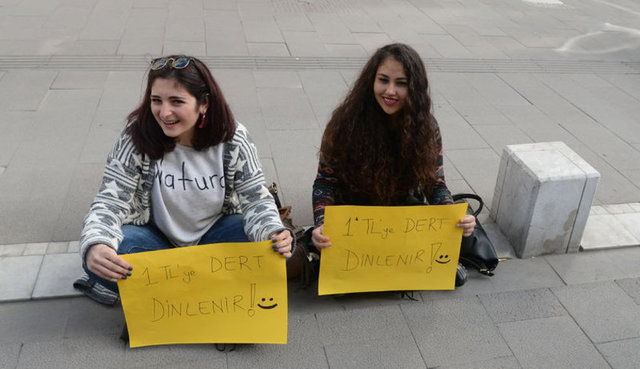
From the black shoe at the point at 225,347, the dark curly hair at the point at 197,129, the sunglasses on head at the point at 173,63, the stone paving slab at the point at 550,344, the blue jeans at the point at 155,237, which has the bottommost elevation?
the stone paving slab at the point at 550,344

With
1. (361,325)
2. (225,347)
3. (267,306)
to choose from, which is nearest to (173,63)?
(267,306)

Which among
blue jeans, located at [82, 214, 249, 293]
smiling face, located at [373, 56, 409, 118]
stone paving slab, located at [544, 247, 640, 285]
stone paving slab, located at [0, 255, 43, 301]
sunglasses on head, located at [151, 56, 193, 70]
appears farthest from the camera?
stone paving slab, located at [544, 247, 640, 285]

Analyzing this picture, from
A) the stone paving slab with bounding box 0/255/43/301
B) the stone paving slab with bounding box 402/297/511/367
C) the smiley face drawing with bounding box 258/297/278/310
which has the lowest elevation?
the stone paving slab with bounding box 402/297/511/367

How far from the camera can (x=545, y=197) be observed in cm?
290

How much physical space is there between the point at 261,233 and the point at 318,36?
4720 mm

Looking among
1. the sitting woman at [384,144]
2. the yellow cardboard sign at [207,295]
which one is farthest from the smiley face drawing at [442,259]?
the yellow cardboard sign at [207,295]

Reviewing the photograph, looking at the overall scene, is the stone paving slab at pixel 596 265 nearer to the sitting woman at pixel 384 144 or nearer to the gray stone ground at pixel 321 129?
the gray stone ground at pixel 321 129

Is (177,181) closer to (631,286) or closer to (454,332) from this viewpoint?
(454,332)

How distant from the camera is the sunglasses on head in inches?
83.4

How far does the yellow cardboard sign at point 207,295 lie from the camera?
7.09 feet

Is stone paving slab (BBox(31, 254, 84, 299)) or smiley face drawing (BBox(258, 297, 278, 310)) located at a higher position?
smiley face drawing (BBox(258, 297, 278, 310))

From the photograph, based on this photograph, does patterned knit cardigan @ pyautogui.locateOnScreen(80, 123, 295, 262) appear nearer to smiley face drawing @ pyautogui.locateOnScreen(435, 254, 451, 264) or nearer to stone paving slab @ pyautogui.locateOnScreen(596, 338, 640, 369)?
smiley face drawing @ pyautogui.locateOnScreen(435, 254, 451, 264)

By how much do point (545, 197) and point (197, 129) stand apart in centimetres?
184

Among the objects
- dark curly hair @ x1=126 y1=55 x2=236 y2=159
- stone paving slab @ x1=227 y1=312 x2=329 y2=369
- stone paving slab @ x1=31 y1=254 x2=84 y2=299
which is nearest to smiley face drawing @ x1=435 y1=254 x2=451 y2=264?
stone paving slab @ x1=227 y1=312 x2=329 y2=369
